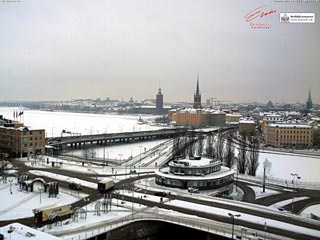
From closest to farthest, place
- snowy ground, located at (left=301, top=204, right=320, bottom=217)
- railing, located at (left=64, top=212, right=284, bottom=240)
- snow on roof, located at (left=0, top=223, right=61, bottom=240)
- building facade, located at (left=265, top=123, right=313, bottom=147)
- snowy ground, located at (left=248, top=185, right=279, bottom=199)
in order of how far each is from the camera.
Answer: snow on roof, located at (left=0, top=223, right=61, bottom=240), railing, located at (left=64, top=212, right=284, bottom=240), snowy ground, located at (left=301, top=204, right=320, bottom=217), snowy ground, located at (left=248, top=185, right=279, bottom=199), building facade, located at (left=265, top=123, right=313, bottom=147)

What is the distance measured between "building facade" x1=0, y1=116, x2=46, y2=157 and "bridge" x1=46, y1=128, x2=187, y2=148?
4040 mm

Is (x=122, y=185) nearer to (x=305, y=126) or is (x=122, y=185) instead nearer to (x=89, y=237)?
(x=89, y=237)

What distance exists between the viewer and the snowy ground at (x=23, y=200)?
26.3 ft

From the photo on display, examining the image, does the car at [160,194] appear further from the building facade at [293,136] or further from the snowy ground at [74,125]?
the snowy ground at [74,125]

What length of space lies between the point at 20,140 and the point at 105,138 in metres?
9.78

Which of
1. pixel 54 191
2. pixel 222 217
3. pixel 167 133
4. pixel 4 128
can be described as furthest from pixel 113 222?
pixel 167 133

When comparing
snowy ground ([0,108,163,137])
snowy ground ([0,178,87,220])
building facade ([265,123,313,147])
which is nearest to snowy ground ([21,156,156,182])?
snowy ground ([0,178,87,220])

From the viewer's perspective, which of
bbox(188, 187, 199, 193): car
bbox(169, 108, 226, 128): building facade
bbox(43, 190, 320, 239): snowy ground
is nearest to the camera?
bbox(43, 190, 320, 239): snowy ground

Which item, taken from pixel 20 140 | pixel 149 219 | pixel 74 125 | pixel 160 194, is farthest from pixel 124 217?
pixel 74 125

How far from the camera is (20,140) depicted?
54.5 feet

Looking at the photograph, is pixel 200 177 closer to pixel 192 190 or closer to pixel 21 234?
pixel 192 190

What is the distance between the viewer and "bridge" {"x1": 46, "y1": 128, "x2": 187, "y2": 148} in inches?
899

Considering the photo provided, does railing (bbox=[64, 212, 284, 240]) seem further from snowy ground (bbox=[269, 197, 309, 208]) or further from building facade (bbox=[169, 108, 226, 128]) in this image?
building facade (bbox=[169, 108, 226, 128])

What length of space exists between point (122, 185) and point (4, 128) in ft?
31.3
